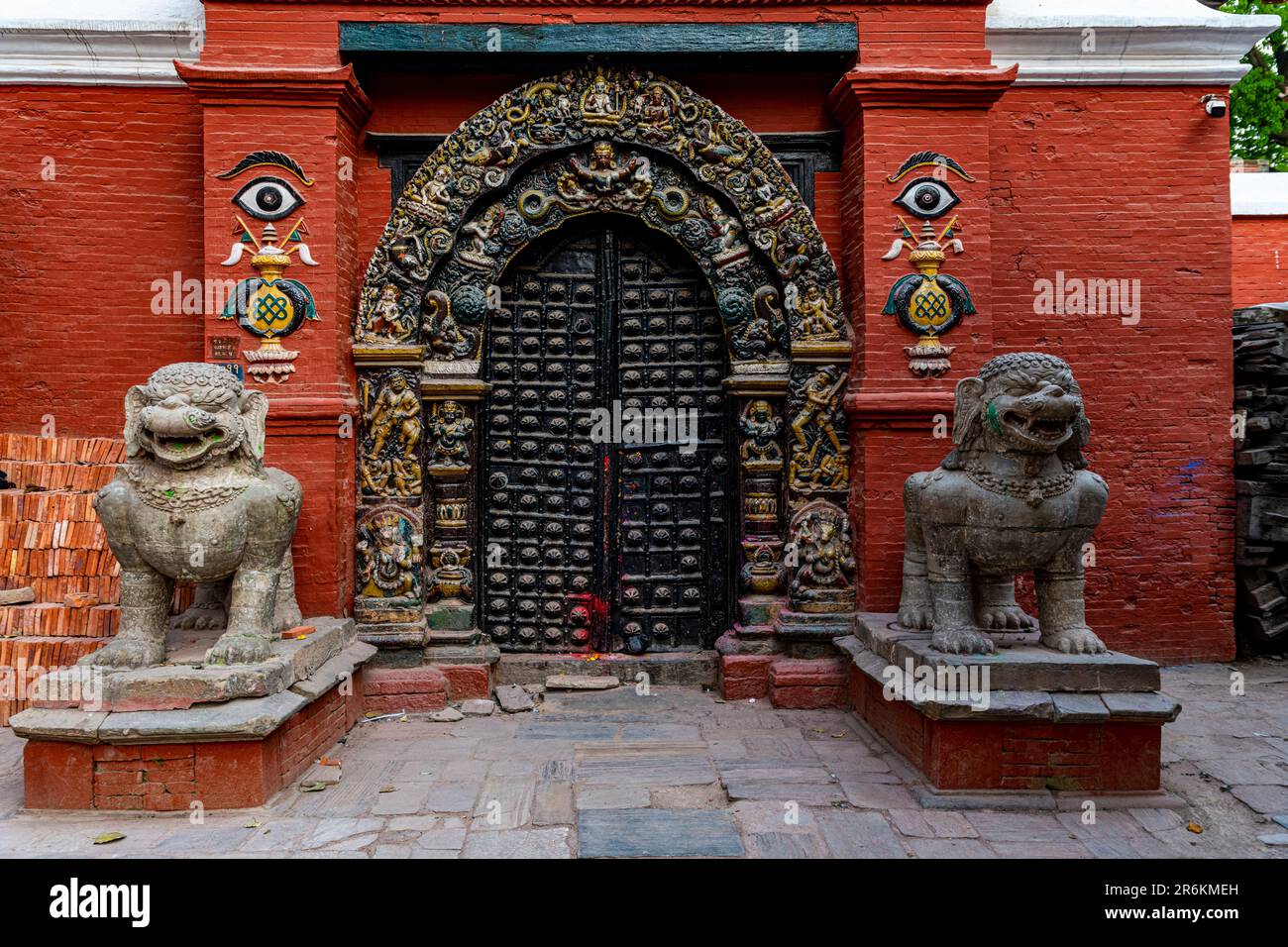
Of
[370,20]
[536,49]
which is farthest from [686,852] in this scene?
[370,20]

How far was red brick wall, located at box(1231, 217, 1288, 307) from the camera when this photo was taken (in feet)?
32.9

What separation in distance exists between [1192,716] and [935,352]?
2.84 meters

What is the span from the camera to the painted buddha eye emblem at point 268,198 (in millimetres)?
6062

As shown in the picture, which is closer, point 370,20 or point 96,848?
point 96,848

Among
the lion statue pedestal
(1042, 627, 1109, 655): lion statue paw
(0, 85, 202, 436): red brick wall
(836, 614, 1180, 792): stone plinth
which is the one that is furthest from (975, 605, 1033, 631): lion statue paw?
(0, 85, 202, 436): red brick wall

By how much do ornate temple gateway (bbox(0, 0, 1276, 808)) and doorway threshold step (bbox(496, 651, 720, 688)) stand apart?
40mm

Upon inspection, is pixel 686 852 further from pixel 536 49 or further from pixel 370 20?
pixel 370 20

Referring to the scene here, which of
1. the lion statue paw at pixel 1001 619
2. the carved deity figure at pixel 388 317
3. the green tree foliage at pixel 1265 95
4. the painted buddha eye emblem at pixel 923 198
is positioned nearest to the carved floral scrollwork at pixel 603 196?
the carved deity figure at pixel 388 317

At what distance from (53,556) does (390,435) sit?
228 cm

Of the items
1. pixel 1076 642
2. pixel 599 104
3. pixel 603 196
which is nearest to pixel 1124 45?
pixel 599 104

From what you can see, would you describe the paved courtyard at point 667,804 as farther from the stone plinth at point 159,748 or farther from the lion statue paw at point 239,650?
the lion statue paw at point 239,650

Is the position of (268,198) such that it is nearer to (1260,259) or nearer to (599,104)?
(599,104)

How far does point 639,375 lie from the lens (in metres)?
6.68

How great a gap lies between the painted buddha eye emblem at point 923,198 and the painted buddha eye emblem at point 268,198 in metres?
3.96
